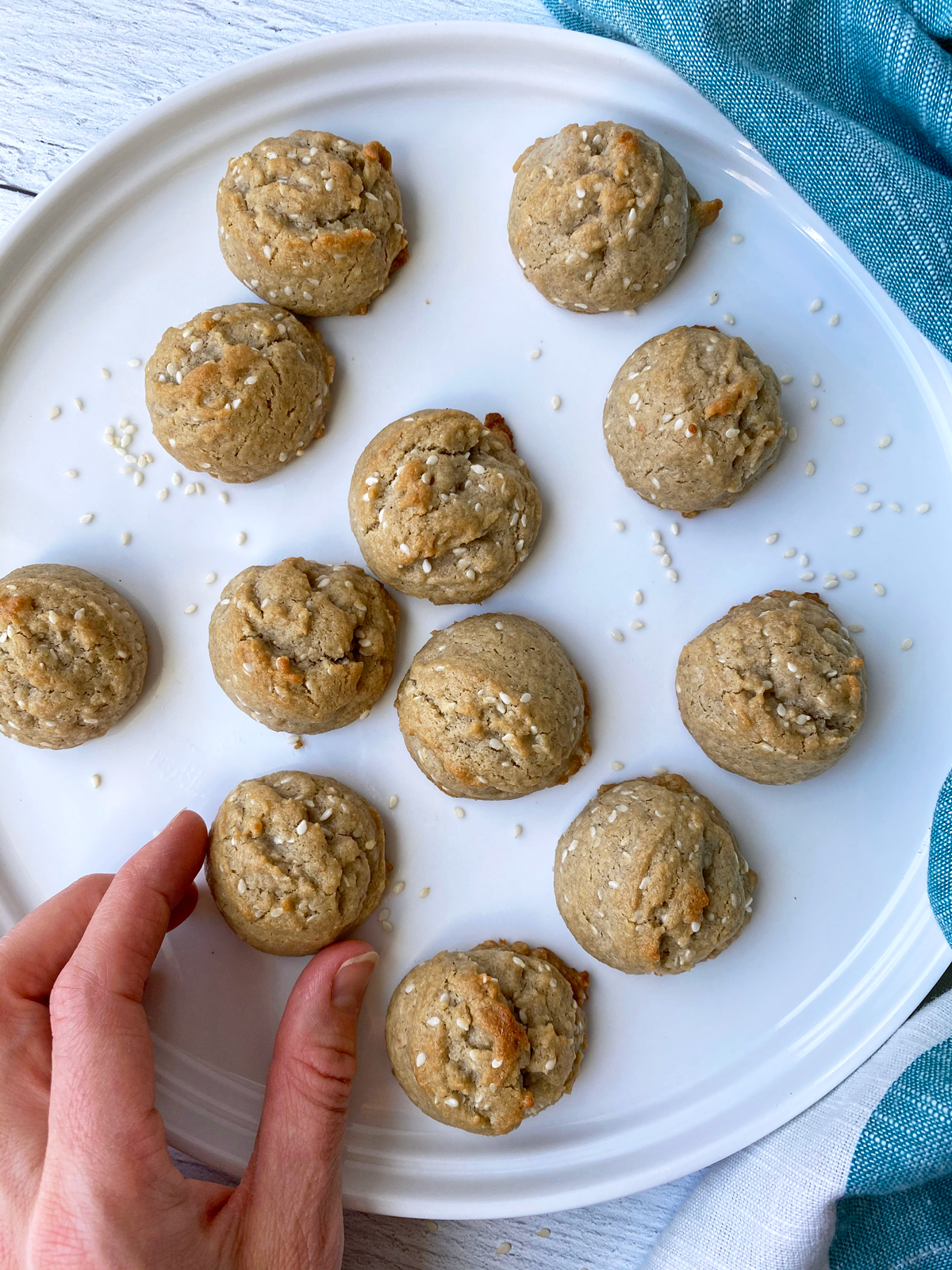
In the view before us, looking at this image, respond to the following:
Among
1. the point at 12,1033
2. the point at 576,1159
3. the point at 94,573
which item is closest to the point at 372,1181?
the point at 576,1159

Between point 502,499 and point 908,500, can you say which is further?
point 908,500

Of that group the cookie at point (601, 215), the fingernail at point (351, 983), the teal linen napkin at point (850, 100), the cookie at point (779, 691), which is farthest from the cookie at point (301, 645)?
the teal linen napkin at point (850, 100)

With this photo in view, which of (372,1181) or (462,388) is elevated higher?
(462,388)

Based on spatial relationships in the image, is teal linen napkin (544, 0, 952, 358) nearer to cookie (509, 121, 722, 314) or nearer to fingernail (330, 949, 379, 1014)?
cookie (509, 121, 722, 314)

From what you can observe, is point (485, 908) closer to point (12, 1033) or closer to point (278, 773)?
point (278, 773)

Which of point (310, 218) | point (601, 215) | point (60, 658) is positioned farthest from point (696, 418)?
point (60, 658)

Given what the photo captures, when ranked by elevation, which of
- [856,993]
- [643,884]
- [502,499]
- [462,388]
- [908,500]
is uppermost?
[462,388]
